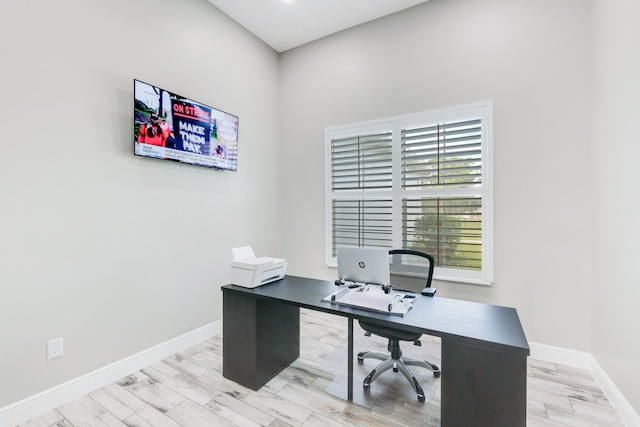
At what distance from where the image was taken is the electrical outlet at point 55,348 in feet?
6.19

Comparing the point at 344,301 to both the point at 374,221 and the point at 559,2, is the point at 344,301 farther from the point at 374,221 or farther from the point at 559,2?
the point at 559,2

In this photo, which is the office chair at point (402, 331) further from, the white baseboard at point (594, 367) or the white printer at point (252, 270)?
the white baseboard at point (594, 367)

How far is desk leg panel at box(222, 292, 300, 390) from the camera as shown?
206 centimetres

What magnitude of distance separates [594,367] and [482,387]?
1.64 meters

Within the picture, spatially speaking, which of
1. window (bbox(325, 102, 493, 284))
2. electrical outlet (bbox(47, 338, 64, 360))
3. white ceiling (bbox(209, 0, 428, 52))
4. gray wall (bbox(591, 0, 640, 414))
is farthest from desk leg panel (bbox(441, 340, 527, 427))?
white ceiling (bbox(209, 0, 428, 52))

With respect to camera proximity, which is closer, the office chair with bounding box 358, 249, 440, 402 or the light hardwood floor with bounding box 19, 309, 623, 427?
the light hardwood floor with bounding box 19, 309, 623, 427

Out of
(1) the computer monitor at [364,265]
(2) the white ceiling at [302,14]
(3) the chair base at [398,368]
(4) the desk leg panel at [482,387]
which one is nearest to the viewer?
(4) the desk leg panel at [482,387]

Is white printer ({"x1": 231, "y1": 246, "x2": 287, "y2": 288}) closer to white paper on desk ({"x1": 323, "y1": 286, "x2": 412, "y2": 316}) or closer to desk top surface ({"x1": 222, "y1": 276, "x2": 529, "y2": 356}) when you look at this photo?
desk top surface ({"x1": 222, "y1": 276, "x2": 529, "y2": 356})

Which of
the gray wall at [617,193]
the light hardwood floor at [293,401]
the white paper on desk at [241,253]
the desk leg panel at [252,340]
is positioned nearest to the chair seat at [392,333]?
the light hardwood floor at [293,401]

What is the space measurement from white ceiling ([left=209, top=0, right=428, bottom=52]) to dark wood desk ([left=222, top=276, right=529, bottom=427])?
276 centimetres

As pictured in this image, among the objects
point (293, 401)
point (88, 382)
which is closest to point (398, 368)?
point (293, 401)

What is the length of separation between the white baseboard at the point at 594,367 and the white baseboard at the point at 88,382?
10.3 feet

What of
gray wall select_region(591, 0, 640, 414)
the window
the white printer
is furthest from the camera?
the window

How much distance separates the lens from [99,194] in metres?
2.13
